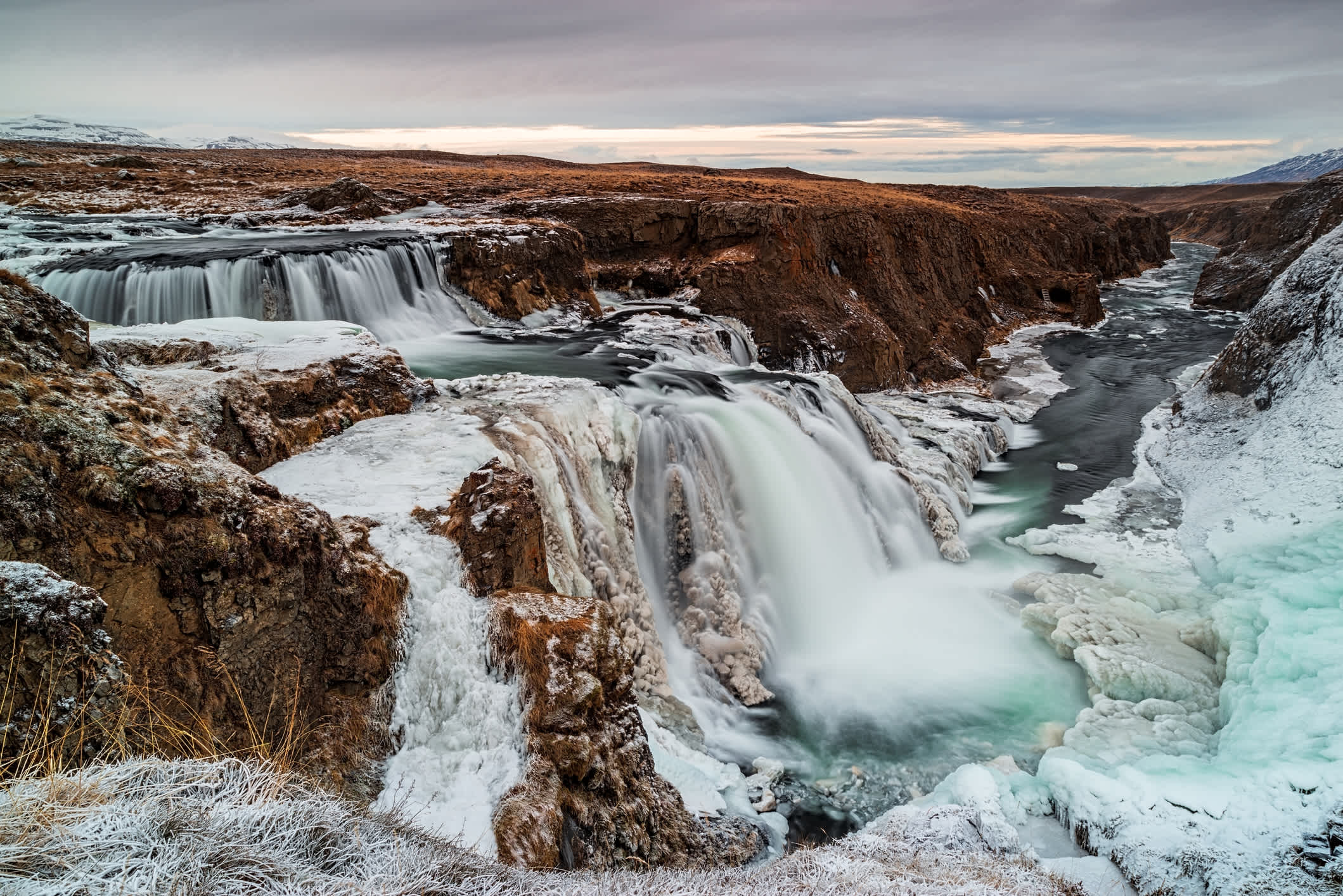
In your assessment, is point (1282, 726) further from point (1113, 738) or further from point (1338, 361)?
point (1338, 361)

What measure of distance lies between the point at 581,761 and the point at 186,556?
2.81m

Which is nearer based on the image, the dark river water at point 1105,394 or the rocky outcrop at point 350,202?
the dark river water at point 1105,394

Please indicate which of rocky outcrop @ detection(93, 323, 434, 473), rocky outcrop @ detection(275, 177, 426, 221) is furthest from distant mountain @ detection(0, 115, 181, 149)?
rocky outcrop @ detection(93, 323, 434, 473)

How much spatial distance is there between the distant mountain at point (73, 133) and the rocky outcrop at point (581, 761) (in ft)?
294

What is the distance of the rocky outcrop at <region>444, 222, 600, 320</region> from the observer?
1892cm

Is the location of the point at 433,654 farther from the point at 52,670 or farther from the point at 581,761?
the point at 52,670

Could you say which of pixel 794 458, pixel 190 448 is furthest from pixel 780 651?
pixel 190 448

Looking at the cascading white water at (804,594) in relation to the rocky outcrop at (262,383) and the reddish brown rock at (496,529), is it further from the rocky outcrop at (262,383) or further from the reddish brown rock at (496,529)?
the rocky outcrop at (262,383)

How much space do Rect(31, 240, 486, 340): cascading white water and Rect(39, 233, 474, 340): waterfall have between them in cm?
2

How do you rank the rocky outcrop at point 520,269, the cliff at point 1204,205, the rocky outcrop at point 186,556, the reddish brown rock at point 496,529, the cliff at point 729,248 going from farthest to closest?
the cliff at point 1204,205
the cliff at point 729,248
the rocky outcrop at point 520,269
the reddish brown rock at point 496,529
the rocky outcrop at point 186,556

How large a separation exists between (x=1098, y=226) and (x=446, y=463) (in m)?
55.9

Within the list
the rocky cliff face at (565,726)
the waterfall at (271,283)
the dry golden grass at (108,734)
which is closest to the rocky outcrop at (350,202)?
the waterfall at (271,283)

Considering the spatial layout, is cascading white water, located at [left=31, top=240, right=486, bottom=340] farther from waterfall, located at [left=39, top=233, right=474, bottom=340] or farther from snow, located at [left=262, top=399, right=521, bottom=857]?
snow, located at [left=262, top=399, right=521, bottom=857]

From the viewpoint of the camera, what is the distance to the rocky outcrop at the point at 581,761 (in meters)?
4.84
